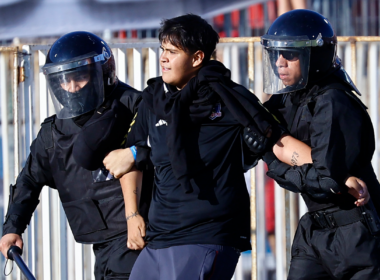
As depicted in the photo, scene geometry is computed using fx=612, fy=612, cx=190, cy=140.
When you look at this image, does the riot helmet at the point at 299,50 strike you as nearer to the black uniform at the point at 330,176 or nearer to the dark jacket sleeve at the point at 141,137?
the black uniform at the point at 330,176

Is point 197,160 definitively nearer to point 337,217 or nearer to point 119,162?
point 119,162

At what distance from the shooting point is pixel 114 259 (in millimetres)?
3020

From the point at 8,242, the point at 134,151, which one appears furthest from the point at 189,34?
the point at 8,242

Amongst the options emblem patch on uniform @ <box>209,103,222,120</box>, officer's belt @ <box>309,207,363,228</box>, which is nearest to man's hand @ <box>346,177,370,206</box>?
officer's belt @ <box>309,207,363,228</box>

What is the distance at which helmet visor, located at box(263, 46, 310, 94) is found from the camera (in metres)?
2.70

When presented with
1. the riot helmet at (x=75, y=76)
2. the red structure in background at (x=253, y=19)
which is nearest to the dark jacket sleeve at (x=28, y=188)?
the riot helmet at (x=75, y=76)

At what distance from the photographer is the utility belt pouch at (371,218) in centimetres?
262

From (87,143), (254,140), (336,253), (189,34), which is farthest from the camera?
(87,143)

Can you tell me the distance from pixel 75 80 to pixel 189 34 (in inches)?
31.7

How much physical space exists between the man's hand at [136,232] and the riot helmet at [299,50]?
86cm

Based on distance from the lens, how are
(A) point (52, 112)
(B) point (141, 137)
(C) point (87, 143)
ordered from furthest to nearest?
(A) point (52, 112) → (C) point (87, 143) → (B) point (141, 137)

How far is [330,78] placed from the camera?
270 cm

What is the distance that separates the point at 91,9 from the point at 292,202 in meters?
2.26

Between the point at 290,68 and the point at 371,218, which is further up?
the point at 290,68
